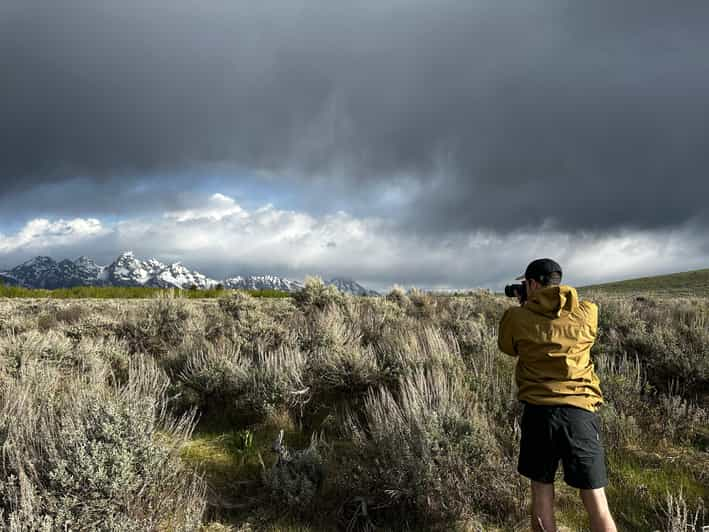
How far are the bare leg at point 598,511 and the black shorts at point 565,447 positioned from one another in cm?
7

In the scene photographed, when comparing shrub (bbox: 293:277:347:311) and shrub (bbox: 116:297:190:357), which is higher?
shrub (bbox: 293:277:347:311)

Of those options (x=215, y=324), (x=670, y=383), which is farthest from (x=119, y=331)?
(x=670, y=383)

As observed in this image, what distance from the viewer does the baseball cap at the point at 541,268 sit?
347cm

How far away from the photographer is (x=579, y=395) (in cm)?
319

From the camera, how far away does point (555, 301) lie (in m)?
3.21

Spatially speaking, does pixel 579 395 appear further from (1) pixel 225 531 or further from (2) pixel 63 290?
(2) pixel 63 290

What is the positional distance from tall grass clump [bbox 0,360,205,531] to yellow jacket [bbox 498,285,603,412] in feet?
9.56

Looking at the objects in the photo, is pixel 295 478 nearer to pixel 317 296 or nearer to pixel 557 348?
pixel 557 348

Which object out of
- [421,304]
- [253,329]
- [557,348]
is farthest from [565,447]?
[421,304]

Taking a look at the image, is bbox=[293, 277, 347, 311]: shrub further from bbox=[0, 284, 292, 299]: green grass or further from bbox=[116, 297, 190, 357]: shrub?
bbox=[0, 284, 292, 299]: green grass

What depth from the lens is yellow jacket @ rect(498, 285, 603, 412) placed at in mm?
3156

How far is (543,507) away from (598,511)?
40 cm

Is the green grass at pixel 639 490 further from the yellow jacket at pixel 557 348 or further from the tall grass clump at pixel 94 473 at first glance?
the tall grass clump at pixel 94 473

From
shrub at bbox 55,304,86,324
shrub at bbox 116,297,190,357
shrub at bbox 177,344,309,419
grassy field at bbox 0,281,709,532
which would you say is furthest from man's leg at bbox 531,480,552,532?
shrub at bbox 55,304,86,324
